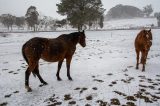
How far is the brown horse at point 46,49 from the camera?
632 cm

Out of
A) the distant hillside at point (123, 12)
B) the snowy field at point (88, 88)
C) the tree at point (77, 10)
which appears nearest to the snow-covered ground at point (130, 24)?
the distant hillside at point (123, 12)

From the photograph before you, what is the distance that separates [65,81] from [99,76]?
1.65 meters

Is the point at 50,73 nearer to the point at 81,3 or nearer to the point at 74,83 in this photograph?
the point at 74,83

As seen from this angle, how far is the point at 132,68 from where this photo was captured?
31.3ft

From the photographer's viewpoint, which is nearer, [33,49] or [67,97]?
[67,97]

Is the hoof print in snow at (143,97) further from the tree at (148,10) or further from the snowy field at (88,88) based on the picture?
the tree at (148,10)

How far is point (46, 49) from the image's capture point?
664cm

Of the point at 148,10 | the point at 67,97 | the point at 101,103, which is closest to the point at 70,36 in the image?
the point at 67,97

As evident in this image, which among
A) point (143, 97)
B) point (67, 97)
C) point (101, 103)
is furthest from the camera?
point (67, 97)

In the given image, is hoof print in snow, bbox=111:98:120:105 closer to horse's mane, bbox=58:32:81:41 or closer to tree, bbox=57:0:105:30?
horse's mane, bbox=58:32:81:41

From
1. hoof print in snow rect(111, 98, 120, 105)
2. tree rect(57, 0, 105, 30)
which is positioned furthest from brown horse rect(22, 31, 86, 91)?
tree rect(57, 0, 105, 30)

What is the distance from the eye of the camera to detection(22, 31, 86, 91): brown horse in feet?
20.7

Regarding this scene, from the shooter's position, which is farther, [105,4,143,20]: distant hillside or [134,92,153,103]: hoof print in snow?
[105,4,143,20]: distant hillside

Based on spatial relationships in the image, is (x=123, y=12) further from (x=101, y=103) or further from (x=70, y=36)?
(x=101, y=103)
